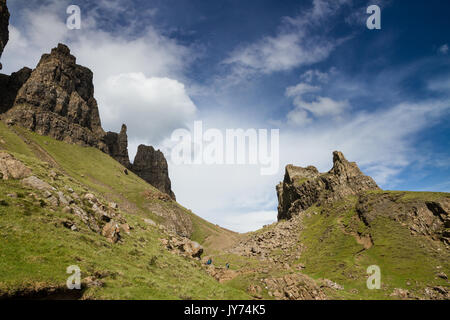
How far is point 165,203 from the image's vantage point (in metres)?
137

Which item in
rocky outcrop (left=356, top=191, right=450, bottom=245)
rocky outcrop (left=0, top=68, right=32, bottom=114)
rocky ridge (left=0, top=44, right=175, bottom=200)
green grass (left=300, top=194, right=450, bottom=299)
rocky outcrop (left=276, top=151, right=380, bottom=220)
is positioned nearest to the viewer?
green grass (left=300, top=194, right=450, bottom=299)

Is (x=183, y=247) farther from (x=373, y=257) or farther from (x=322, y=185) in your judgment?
(x=322, y=185)

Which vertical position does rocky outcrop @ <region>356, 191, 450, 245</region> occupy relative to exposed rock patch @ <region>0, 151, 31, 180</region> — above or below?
below

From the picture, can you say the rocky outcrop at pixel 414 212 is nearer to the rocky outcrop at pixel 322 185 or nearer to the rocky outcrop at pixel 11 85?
the rocky outcrop at pixel 322 185

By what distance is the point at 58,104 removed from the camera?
529 feet

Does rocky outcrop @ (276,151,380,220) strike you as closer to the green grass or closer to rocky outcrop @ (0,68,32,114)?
the green grass

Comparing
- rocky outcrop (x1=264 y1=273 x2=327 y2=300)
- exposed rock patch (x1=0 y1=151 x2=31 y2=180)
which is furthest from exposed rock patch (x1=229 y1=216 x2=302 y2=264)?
exposed rock patch (x1=0 y1=151 x2=31 y2=180)

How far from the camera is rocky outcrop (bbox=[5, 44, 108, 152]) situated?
14500cm

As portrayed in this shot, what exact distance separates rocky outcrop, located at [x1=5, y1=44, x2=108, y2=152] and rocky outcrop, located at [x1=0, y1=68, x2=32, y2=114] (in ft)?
22.4

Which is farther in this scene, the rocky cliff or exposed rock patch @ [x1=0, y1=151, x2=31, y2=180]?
the rocky cliff

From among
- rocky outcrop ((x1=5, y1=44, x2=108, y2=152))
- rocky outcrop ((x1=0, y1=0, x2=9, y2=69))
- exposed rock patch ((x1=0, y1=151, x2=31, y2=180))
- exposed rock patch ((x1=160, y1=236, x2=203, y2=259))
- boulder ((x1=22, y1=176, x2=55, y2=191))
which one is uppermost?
rocky outcrop ((x1=0, y1=0, x2=9, y2=69))

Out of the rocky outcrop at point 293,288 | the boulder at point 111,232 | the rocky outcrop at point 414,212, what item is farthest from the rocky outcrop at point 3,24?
the rocky outcrop at point 414,212

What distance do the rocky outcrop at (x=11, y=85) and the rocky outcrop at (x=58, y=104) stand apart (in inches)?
268

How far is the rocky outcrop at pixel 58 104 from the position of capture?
145m
